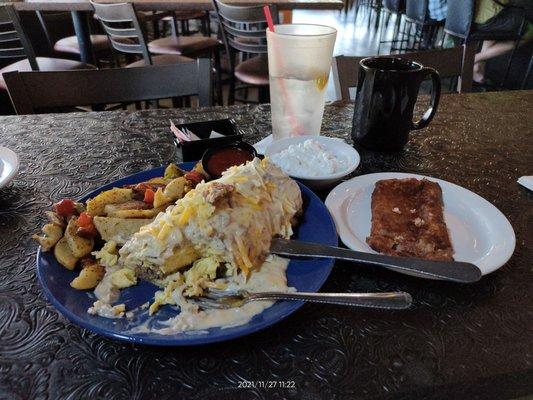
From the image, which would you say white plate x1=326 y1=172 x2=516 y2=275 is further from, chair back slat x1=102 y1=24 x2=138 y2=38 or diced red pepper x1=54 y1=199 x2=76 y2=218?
chair back slat x1=102 y1=24 x2=138 y2=38

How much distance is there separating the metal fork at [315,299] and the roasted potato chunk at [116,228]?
0.68ft

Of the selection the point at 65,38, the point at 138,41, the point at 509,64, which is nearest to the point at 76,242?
the point at 138,41

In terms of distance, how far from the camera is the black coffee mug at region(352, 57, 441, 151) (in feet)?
3.67

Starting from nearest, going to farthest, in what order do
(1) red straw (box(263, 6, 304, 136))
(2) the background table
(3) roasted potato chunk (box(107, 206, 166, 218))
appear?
1. (3) roasted potato chunk (box(107, 206, 166, 218))
2. (1) red straw (box(263, 6, 304, 136))
3. (2) the background table

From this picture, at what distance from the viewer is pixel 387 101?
115 centimetres

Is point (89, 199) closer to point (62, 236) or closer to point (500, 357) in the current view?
point (62, 236)

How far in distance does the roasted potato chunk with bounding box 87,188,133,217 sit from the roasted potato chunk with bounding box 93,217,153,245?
47 millimetres

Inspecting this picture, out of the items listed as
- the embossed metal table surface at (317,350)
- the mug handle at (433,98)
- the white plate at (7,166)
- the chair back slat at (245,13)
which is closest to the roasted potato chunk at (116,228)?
the embossed metal table surface at (317,350)

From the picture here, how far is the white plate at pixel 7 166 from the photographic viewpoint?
98 cm

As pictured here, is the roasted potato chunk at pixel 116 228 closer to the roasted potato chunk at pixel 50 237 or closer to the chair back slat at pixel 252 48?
the roasted potato chunk at pixel 50 237

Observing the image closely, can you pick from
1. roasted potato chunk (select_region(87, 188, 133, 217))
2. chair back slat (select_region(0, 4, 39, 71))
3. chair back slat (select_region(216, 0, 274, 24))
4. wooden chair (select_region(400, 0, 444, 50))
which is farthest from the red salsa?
wooden chair (select_region(400, 0, 444, 50))

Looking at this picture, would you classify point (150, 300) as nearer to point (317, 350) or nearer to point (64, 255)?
point (64, 255)

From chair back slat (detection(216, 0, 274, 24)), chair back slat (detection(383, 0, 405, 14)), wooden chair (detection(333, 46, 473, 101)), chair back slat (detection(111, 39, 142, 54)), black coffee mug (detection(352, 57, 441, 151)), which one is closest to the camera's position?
black coffee mug (detection(352, 57, 441, 151))

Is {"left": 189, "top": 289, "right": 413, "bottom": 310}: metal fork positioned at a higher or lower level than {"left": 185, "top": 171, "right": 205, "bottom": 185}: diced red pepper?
lower
